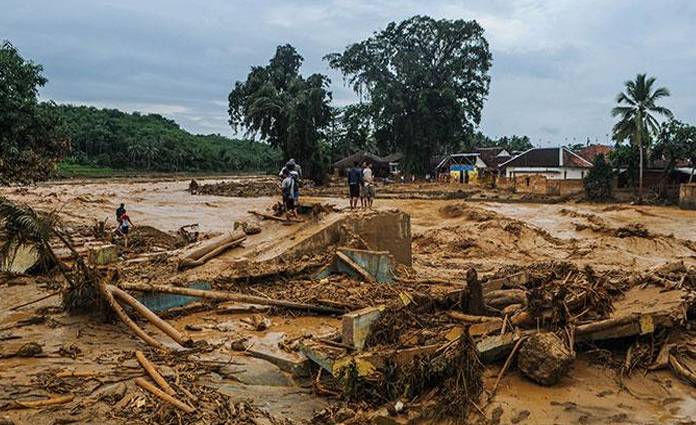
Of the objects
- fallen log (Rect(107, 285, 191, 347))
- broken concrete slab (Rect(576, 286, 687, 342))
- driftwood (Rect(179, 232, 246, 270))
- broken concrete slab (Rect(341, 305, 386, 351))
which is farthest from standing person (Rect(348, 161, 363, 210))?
broken concrete slab (Rect(576, 286, 687, 342))

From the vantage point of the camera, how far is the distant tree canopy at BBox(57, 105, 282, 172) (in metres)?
72.6

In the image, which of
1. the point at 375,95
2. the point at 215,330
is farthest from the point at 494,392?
the point at 375,95

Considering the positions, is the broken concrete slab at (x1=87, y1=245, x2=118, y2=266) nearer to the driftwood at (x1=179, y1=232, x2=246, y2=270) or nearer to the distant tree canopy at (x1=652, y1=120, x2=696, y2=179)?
the driftwood at (x1=179, y1=232, x2=246, y2=270)

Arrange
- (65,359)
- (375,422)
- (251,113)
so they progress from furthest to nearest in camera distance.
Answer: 1. (251,113)
2. (65,359)
3. (375,422)

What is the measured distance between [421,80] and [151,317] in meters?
45.6

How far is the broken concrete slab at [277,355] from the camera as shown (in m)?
5.65

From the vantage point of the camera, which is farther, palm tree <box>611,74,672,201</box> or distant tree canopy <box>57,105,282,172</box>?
distant tree canopy <box>57,105,282,172</box>

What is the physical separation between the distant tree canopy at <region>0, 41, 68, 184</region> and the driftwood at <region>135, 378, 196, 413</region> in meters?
11.5

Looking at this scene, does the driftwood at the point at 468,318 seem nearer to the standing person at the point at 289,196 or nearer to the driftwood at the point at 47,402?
the driftwood at the point at 47,402

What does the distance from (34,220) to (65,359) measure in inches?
63.4

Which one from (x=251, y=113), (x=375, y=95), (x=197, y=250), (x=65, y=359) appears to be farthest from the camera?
(x=375, y=95)

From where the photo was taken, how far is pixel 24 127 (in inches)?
563

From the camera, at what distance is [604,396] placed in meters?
4.67

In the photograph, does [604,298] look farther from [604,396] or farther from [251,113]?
[251,113]
